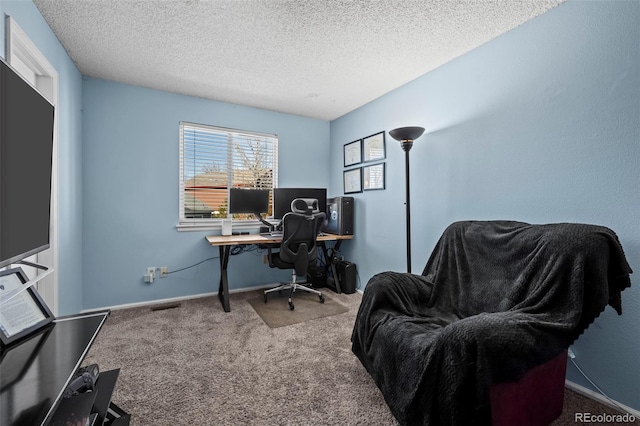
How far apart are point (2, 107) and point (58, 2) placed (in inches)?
59.6

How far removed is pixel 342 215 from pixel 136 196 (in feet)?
7.48

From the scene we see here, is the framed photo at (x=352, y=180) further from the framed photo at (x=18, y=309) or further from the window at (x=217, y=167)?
the framed photo at (x=18, y=309)

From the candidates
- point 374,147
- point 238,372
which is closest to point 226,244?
point 238,372

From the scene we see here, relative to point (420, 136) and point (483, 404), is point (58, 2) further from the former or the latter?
point (483, 404)

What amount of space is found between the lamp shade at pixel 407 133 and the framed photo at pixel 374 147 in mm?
623

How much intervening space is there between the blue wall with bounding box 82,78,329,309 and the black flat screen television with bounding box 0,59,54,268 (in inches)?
73.7

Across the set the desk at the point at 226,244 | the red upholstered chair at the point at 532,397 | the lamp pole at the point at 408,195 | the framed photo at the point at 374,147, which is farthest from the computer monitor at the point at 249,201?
the red upholstered chair at the point at 532,397

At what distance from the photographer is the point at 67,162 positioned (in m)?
2.30

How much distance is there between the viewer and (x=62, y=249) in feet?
7.30

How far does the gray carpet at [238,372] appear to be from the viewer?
145 cm

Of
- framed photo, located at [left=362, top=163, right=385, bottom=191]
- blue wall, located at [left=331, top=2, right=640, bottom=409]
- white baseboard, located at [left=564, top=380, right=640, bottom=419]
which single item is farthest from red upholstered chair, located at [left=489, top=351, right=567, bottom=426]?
framed photo, located at [left=362, top=163, right=385, bottom=191]

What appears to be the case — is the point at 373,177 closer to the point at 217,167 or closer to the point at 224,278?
the point at 217,167

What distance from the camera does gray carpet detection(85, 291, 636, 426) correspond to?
1.45 metres

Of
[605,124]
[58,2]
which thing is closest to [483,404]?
[605,124]
